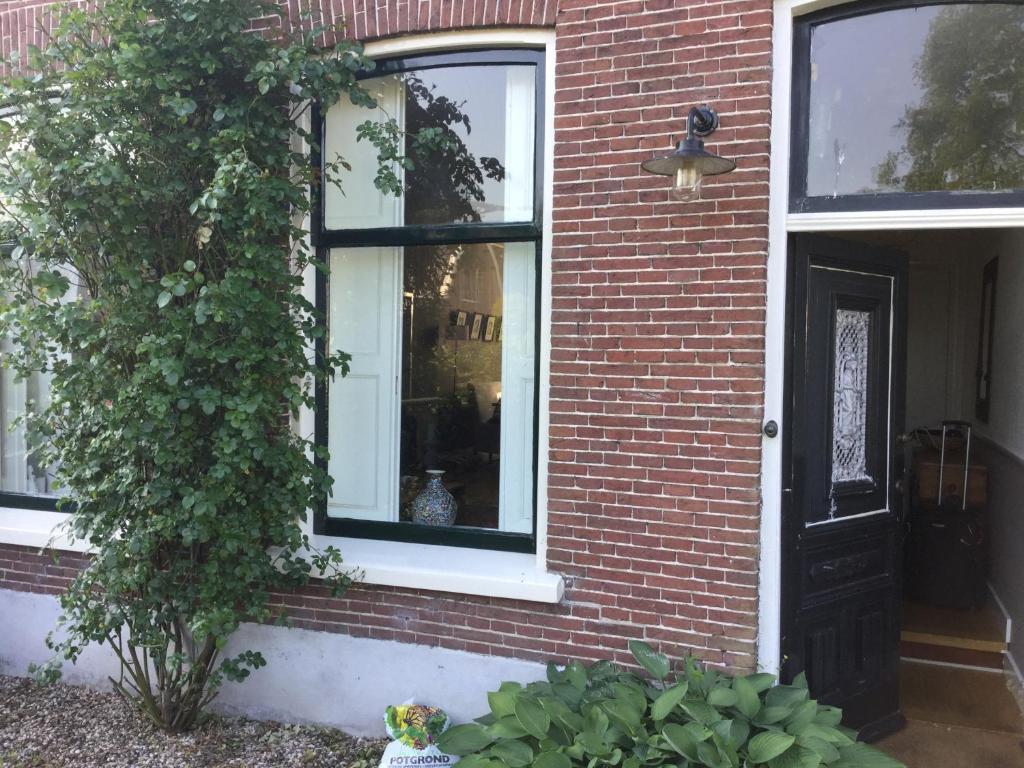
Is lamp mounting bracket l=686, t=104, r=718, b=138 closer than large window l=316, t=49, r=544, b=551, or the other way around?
lamp mounting bracket l=686, t=104, r=718, b=138

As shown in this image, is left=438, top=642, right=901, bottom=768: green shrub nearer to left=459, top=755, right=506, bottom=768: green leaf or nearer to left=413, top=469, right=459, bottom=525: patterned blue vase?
left=459, top=755, right=506, bottom=768: green leaf

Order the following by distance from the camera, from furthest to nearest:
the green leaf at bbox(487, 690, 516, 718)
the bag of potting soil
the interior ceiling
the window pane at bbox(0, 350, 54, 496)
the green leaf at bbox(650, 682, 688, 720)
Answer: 1. the interior ceiling
2. the window pane at bbox(0, 350, 54, 496)
3. the bag of potting soil
4. the green leaf at bbox(487, 690, 516, 718)
5. the green leaf at bbox(650, 682, 688, 720)

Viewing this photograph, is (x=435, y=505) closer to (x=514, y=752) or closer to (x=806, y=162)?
(x=514, y=752)

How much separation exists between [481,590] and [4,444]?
12.8 feet

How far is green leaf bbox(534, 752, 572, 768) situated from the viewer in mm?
3020

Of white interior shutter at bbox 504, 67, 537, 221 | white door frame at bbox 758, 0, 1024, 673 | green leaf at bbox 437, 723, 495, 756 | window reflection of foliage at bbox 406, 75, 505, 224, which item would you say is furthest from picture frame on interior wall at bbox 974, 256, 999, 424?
green leaf at bbox 437, 723, 495, 756

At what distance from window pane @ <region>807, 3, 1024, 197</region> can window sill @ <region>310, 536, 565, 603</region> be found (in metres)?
2.27

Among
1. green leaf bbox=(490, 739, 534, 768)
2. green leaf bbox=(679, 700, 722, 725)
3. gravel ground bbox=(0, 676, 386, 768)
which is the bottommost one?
gravel ground bbox=(0, 676, 386, 768)

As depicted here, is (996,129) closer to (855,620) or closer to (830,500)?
(830,500)

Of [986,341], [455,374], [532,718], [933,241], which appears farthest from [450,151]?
[933,241]

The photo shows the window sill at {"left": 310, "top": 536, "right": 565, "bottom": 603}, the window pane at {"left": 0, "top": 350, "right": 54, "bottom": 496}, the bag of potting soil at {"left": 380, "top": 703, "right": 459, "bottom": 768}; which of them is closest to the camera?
the bag of potting soil at {"left": 380, "top": 703, "right": 459, "bottom": 768}

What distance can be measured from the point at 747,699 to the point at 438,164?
309cm

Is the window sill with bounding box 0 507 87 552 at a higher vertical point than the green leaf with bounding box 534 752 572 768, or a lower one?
higher

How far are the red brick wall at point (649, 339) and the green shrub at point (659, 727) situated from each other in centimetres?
36
